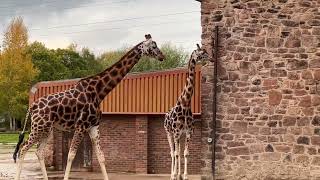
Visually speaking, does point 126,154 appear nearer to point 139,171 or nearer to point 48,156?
point 139,171

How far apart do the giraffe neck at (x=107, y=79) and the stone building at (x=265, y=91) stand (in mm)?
2674

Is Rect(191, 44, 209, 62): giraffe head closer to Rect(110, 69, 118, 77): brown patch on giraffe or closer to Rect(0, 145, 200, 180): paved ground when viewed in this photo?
Rect(110, 69, 118, 77): brown patch on giraffe

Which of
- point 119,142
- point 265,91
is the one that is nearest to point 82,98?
point 265,91

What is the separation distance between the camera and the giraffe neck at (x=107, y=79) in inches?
502

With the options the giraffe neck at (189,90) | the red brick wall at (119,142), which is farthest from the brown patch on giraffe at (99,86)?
the red brick wall at (119,142)

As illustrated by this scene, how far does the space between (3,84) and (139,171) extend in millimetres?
30249

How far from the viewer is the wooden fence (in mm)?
18359

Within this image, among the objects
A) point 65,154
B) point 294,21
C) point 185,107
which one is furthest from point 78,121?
point 65,154

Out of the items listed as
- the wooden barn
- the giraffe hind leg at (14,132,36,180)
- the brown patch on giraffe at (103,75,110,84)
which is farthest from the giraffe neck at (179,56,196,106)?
the giraffe hind leg at (14,132,36,180)

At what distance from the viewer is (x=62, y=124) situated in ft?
40.7

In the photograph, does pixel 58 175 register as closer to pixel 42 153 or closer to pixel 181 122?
pixel 181 122

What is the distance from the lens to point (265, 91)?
48.7 feet

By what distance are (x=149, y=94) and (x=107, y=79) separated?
588 cm

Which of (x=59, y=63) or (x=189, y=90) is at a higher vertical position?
(x=59, y=63)
